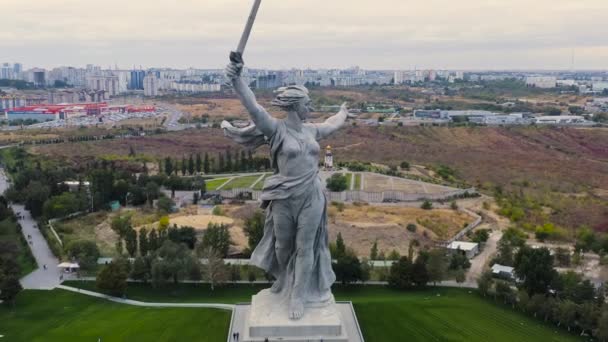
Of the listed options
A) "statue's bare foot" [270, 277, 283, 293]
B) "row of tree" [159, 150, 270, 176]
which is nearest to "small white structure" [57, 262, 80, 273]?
→ "statue's bare foot" [270, 277, 283, 293]

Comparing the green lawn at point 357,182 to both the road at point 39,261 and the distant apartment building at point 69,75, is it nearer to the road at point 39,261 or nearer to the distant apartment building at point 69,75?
the road at point 39,261

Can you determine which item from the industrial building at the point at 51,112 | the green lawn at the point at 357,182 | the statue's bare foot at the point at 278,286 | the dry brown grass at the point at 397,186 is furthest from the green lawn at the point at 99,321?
the industrial building at the point at 51,112

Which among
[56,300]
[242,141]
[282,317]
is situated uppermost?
[242,141]

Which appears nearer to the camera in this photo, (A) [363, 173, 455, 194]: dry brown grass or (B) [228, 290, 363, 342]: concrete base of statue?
(B) [228, 290, 363, 342]: concrete base of statue

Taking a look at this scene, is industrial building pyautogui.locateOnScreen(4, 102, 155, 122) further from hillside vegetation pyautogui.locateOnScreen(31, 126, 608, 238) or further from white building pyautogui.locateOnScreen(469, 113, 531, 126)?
white building pyautogui.locateOnScreen(469, 113, 531, 126)

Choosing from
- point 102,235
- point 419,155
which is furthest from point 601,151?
point 102,235

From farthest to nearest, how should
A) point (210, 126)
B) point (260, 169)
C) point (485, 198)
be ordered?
point (210, 126)
point (260, 169)
point (485, 198)

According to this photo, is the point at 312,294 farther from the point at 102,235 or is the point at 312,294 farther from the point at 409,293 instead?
the point at 102,235
